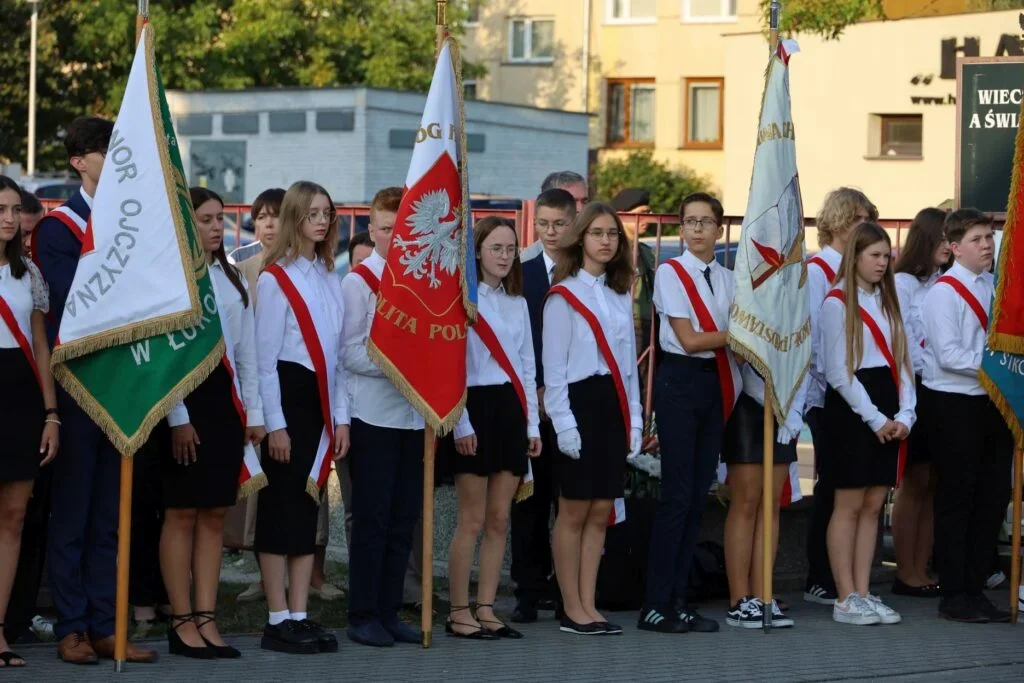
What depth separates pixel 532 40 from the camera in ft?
144

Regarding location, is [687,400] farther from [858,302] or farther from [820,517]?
[820,517]

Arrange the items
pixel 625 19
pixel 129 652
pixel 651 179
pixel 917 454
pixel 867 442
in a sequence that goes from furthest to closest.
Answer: pixel 625 19, pixel 651 179, pixel 917 454, pixel 867 442, pixel 129 652

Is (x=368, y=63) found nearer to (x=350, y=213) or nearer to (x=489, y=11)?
(x=489, y=11)

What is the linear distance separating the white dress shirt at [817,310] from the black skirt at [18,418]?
3.69 metres

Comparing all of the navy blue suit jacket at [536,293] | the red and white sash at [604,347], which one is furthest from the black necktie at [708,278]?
the navy blue suit jacket at [536,293]

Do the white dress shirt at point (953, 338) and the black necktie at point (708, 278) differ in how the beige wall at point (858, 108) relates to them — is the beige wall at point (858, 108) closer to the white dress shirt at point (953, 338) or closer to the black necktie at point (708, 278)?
the white dress shirt at point (953, 338)

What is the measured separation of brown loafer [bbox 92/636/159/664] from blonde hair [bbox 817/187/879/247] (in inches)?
155

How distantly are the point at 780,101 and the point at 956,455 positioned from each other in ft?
6.51

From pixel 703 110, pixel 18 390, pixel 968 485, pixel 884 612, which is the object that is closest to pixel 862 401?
pixel 968 485

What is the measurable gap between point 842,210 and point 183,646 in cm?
389

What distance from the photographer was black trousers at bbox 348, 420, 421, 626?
24.9 feet

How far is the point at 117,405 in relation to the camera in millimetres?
6941

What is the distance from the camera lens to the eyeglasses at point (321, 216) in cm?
745

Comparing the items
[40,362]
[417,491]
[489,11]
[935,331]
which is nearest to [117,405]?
[40,362]
